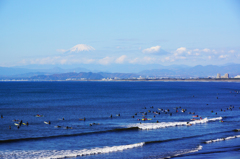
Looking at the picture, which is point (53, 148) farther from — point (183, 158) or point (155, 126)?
point (155, 126)

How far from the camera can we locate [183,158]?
35094 millimetres

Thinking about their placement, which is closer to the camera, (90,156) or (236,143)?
(90,156)

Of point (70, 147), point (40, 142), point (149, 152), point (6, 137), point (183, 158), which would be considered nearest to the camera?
point (183, 158)

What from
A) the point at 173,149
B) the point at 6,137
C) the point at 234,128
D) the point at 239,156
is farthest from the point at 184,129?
the point at 6,137

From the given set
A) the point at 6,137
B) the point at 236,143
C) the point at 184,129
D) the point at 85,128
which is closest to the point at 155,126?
the point at 184,129

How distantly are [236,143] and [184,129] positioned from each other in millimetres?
12435

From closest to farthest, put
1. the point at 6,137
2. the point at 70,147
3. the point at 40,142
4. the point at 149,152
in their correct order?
the point at 149,152 < the point at 70,147 < the point at 40,142 < the point at 6,137

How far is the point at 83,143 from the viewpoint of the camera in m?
43.4

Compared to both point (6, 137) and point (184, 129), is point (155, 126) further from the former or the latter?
point (6, 137)

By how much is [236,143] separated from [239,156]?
7.84m

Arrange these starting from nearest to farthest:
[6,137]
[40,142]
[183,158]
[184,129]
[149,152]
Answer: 1. [183,158]
2. [149,152]
3. [40,142]
4. [6,137]
5. [184,129]

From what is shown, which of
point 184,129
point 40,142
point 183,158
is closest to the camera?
point 183,158

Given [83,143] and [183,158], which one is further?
[83,143]

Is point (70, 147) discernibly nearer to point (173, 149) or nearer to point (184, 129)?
point (173, 149)
